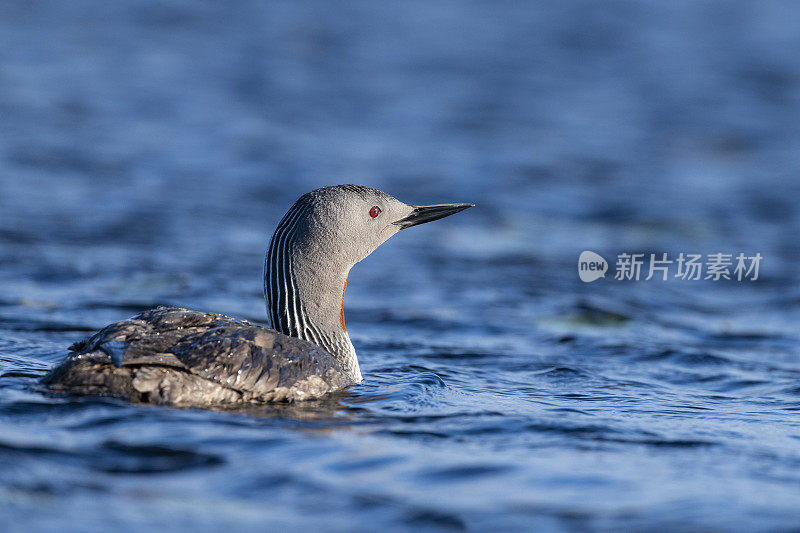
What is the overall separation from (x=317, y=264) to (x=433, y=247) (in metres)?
4.81

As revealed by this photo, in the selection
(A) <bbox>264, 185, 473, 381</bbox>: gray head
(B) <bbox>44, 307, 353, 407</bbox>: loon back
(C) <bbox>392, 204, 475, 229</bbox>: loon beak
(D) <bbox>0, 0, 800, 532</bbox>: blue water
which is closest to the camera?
(D) <bbox>0, 0, 800, 532</bbox>: blue water

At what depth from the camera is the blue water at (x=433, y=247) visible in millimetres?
4527

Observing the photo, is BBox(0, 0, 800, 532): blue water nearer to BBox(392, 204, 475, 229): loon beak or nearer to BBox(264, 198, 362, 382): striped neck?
BBox(264, 198, 362, 382): striped neck

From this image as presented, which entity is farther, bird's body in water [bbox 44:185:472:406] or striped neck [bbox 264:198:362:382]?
striped neck [bbox 264:198:362:382]

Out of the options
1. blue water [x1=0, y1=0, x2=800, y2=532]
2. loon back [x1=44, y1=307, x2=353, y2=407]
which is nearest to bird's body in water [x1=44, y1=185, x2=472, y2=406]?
loon back [x1=44, y1=307, x2=353, y2=407]

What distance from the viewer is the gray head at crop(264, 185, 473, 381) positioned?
6.22 m

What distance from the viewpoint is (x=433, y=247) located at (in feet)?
36.0

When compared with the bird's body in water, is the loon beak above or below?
above

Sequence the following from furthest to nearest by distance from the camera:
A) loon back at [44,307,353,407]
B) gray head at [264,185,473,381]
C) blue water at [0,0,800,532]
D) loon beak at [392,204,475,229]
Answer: loon beak at [392,204,475,229] → gray head at [264,185,473,381] → loon back at [44,307,353,407] → blue water at [0,0,800,532]

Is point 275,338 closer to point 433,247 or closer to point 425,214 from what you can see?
point 425,214

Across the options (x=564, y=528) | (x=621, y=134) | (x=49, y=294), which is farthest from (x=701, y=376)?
(x=621, y=134)

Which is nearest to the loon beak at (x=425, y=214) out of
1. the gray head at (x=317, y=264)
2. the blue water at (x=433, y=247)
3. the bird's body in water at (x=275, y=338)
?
the bird's body in water at (x=275, y=338)

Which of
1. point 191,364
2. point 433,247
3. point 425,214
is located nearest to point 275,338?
point 191,364

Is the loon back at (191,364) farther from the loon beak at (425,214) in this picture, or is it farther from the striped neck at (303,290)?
the loon beak at (425,214)
